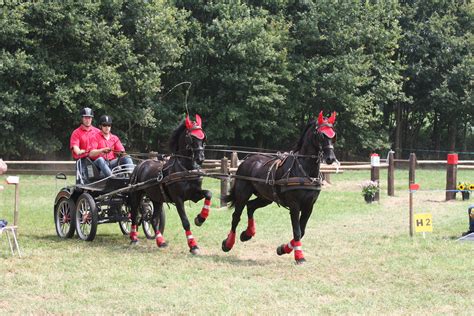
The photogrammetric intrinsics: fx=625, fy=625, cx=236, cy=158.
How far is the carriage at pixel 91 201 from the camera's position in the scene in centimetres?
1037

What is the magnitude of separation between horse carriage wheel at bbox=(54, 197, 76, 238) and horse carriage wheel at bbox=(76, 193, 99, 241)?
139 mm

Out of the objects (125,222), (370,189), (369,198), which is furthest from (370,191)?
(125,222)

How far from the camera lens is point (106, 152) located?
1026cm

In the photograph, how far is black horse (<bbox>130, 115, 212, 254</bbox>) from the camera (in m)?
9.41

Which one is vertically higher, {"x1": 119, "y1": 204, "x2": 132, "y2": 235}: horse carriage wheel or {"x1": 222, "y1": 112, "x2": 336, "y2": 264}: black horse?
{"x1": 222, "y1": 112, "x2": 336, "y2": 264}: black horse

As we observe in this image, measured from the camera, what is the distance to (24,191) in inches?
744

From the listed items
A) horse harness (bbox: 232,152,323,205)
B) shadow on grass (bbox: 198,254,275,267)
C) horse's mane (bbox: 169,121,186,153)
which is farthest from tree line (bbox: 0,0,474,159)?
horse harness (bbox: 232,152,323,205)

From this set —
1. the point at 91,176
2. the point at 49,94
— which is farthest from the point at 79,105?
the point at 91,176

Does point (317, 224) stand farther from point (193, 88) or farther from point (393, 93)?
point (393, 93)

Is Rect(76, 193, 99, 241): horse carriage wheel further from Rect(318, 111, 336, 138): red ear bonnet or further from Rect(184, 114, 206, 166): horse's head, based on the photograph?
Rect(318, 111, 336, 138): red ear bonnet

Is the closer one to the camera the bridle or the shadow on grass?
the bridle

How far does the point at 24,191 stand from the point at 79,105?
26.7 feet

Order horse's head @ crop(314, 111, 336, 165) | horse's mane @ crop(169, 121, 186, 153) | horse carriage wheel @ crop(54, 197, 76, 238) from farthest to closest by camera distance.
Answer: horse carriage wheel @ crop(54, 197, 76, 238) → horse's mane @ crop(169, 121, 186, 153) → horse's head @ crop(314, 111, 336, 165)

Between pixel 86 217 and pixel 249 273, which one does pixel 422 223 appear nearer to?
pixel 249 273
